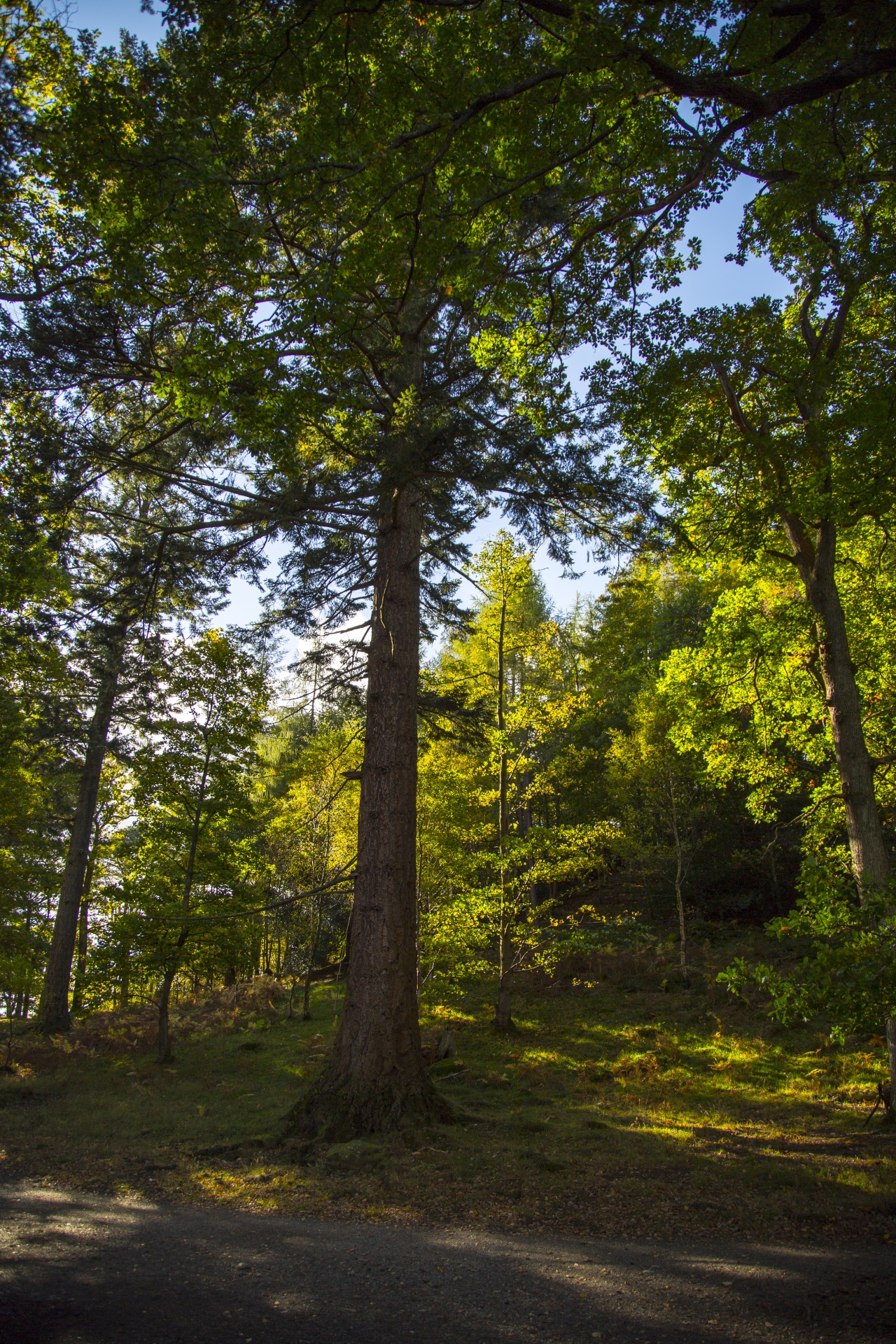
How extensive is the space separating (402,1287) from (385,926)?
398 centimetres

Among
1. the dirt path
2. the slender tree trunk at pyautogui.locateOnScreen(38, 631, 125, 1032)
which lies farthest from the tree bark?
the slender tree trunk at pyautogui.locateOnScreen(38, 631, 125, 1032)

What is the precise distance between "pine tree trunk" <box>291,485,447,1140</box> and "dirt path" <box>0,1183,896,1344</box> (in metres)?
2.32

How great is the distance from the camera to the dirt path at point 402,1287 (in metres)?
3.38

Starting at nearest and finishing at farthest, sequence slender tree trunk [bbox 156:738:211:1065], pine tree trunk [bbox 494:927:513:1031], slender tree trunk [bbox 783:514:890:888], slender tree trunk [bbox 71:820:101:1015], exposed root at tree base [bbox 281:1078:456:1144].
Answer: exposed root at tree base [bbox 281:1078:456:1144], slender tree trunk [bbox 783:514:890:888], slender tree trunk [bbox 71:820:101:1015], slender tree trunk [bbox 156:738:211:1065], pine tree trunk [bbox 494:927:513:1031]

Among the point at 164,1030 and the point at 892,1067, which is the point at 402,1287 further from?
the point at 164,1030

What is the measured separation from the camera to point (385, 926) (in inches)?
311

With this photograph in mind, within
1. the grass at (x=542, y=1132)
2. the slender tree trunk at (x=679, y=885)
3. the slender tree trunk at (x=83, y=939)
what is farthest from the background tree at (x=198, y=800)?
the slender tree trunk at (x=679, y=885)

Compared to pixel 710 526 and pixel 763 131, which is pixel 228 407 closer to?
pixel 763 131

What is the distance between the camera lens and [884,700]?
11602 mm

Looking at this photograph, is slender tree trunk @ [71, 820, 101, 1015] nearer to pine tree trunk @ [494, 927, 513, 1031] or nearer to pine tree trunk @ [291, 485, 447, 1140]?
pine tree trunk @ [291, 485, 447, 1140]

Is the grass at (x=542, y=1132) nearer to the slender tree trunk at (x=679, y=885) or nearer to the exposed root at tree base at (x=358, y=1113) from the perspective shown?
the exposed root at tree base at (x=358, y=1113)

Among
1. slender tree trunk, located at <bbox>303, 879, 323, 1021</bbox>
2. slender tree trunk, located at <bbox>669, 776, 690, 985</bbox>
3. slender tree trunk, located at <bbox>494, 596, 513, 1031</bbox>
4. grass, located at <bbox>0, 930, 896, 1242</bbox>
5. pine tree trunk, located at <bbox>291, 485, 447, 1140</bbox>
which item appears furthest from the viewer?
slender tree trunk, located at <bbox>669, 776, 690, 985</bbox>

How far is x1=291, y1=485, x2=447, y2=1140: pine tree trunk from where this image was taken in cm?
748

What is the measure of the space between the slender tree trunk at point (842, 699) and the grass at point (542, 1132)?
125 inches
